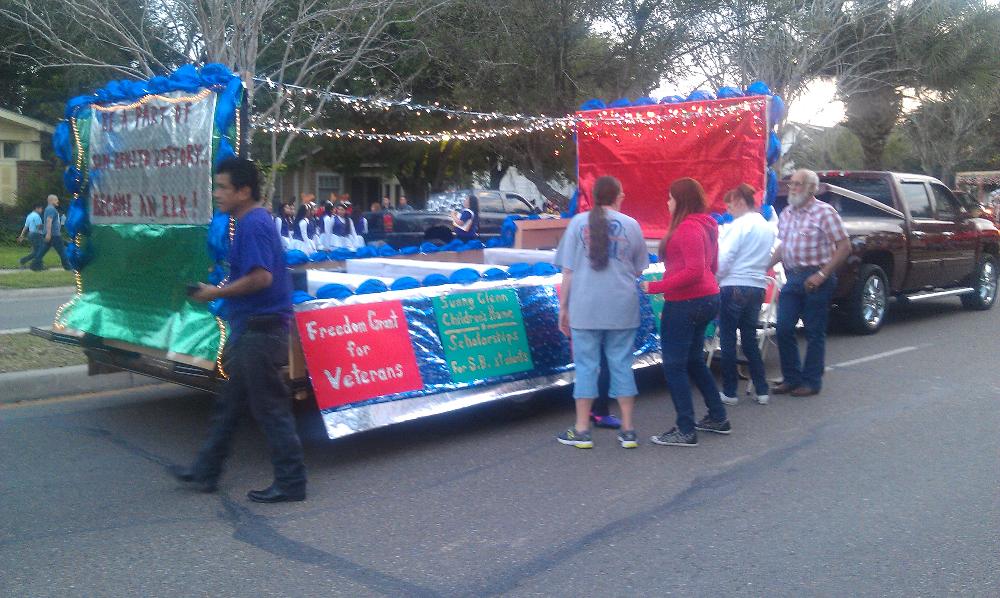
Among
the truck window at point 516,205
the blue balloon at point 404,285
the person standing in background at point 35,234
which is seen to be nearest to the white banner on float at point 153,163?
the blue balloon at point 404,285

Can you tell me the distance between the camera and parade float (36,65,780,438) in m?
5.79

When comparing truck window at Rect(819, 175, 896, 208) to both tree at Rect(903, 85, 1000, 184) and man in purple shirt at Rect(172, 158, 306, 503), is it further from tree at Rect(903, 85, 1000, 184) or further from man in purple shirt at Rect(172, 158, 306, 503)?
tree at Rect(903, 85, 1000, 184)

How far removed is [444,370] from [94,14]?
43.8 ft

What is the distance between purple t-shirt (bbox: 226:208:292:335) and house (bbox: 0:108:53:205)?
2503 cm

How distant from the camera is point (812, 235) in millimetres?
7691

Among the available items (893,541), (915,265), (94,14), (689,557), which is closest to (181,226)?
(689,557)

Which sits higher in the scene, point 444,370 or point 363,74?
point 363,74

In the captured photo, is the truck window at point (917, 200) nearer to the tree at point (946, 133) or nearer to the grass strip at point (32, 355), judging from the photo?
the grass strip at point (32, 355)

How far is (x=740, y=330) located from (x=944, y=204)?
20.7ft

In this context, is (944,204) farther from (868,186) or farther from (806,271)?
(806,271)

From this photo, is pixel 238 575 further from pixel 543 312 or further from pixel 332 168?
pixel 332 168

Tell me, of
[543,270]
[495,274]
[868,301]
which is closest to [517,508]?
[495,274]

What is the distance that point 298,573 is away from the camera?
4.31m

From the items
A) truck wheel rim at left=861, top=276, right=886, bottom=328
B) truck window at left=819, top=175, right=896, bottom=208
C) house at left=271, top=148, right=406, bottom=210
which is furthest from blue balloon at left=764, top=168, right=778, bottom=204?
house at left=271, top=148, right=406, bottom=210
